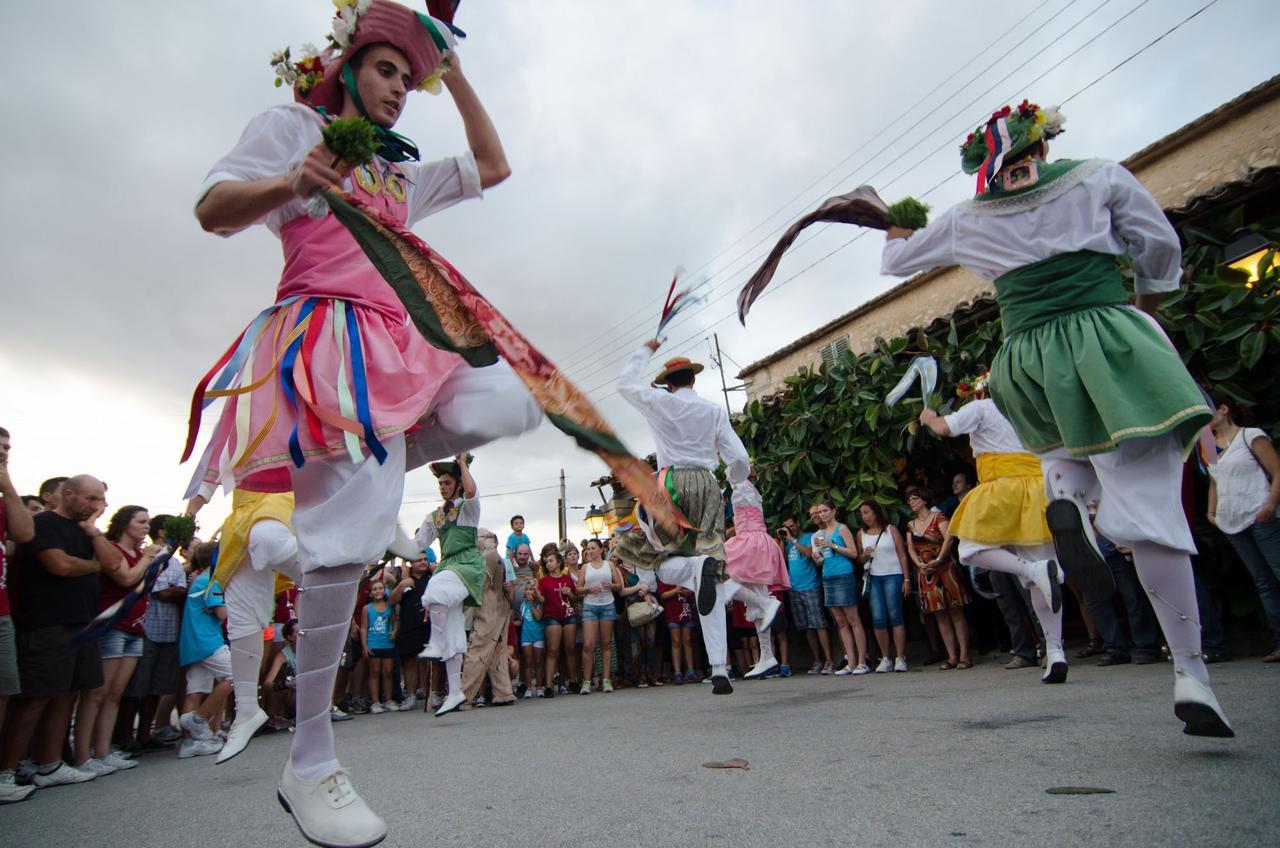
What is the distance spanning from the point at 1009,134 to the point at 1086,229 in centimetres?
52

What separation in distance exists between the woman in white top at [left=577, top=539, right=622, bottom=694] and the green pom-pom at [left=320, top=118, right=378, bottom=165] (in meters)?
8.00

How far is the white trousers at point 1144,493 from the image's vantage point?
7.82 feet

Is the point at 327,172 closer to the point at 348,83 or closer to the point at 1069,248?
the point at 348,83

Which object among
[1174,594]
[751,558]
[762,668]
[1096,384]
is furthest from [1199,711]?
[751,558]

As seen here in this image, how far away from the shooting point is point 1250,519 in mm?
5039

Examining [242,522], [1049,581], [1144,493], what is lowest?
[1049,581]

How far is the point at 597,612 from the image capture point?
31.0 feet

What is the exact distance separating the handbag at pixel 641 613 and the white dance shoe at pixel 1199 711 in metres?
7.10

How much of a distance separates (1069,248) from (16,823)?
4733 mm

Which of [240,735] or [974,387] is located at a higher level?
[974,387]

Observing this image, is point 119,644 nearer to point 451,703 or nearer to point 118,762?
point 118,762

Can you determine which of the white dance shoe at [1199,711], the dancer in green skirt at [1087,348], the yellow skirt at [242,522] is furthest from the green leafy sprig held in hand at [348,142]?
the yellow skirt at [242,522]

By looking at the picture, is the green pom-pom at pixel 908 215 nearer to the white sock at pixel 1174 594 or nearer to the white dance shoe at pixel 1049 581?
the white sock at pixel 1174 594

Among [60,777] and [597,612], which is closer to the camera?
[60,777]
